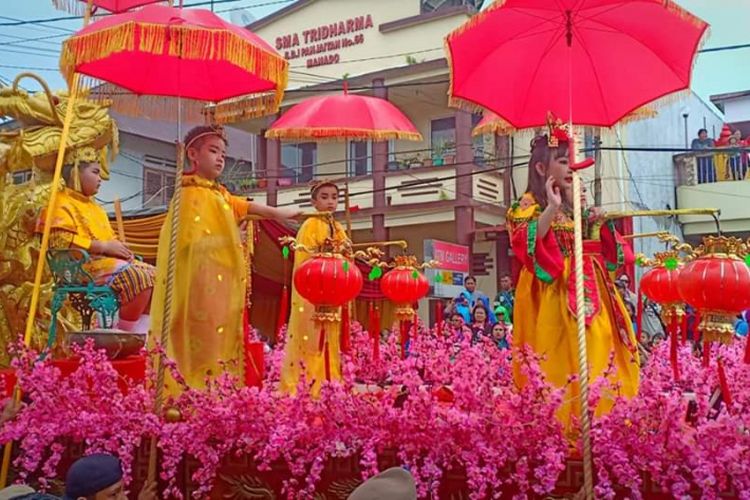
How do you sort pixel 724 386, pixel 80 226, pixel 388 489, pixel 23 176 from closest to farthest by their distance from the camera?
pixel 388 489 < pixel 724 386 < pixel 80 226 < pixel 23 176

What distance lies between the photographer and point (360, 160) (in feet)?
55.2

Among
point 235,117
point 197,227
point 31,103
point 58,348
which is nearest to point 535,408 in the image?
point 197,227

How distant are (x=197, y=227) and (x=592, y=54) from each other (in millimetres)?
2525

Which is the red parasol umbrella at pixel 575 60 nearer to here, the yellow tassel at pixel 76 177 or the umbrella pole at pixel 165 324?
the umbrella pole at pixel 165 324

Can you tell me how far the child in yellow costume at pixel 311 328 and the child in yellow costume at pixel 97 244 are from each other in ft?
3.45

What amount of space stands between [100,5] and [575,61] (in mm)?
3456

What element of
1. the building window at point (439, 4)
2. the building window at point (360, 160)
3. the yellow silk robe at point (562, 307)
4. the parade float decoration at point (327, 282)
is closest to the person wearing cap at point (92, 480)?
the parade float decoration at point (327, 282)

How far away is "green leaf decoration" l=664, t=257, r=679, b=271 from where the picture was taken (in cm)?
438

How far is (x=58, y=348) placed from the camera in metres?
5.98

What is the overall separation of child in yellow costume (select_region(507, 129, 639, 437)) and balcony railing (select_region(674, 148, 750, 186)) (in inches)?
521

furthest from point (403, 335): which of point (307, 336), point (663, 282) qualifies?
point (663, 282)

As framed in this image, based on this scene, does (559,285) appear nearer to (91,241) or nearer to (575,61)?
(575,61)

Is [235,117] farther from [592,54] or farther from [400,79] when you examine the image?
[400,79]

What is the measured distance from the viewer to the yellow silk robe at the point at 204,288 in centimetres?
454
